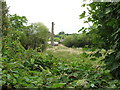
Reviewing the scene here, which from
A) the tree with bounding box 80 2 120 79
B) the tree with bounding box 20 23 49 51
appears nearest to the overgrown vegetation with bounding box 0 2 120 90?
the tree with bounding box 80 2 120 79

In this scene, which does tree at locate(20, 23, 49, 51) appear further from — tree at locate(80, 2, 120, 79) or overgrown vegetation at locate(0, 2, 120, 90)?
tree at locate(80, 2, 120, 79)

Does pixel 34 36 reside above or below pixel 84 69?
above

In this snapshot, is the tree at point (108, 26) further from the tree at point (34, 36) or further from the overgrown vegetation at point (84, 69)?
the tree at point (34, 36)

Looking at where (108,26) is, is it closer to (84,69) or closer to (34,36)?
(84,69)

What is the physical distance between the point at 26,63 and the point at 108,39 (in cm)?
120

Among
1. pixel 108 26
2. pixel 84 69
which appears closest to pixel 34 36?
pixel 84 69

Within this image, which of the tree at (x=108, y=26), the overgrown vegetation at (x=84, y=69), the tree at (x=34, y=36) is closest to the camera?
the overgrown vegetation at (x=84, y=69)

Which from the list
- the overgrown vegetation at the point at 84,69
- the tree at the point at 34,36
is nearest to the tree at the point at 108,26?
the overgrown vegetation at the point at 84,69

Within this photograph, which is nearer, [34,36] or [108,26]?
[108,26]

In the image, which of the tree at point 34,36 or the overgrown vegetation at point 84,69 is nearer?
the overgrown vegetation at point 84,69

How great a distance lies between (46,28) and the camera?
6.60 m

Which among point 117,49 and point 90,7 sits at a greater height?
point 90,7

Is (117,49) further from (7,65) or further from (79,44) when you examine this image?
(79,44)

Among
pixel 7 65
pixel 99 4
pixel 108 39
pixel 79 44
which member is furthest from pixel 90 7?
pixel 79 44
